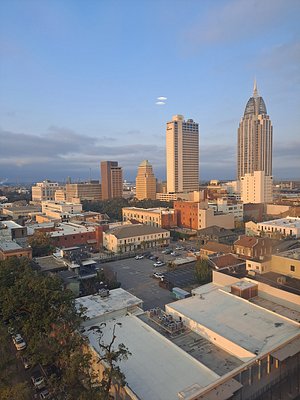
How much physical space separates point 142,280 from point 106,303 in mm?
6037

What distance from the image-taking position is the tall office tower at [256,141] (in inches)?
2766

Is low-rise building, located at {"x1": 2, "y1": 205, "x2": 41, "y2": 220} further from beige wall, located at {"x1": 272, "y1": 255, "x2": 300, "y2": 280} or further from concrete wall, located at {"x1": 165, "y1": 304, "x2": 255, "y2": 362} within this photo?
concrete wall, located at {"x1": 165, "y1": 304, "x2": 255, "y2": 362}

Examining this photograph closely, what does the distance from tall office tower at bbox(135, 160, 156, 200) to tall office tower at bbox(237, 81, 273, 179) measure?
83.2ft

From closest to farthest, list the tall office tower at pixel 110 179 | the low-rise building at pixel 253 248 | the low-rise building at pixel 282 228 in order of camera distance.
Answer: the low-rise building at pixel 253 248 < the low-rise building at pixel 282 228 < the tall office tower at pixel 110 179

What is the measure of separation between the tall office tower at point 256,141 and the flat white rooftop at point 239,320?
214 ft

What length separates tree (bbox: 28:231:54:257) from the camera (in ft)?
61.3

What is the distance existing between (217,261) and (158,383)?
9.37m

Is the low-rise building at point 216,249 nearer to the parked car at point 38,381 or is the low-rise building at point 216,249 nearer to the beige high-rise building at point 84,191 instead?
the parked car at point 38,381

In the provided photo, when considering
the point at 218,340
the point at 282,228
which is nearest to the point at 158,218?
the point at 282,228

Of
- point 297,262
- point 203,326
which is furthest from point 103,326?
point 297,262

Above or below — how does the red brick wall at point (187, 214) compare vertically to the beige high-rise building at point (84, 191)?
below

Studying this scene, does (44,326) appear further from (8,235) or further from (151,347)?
(8,235)

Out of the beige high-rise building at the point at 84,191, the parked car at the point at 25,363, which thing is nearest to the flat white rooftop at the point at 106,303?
the parked car at the point at 25,363

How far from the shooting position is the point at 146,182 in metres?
60.5
